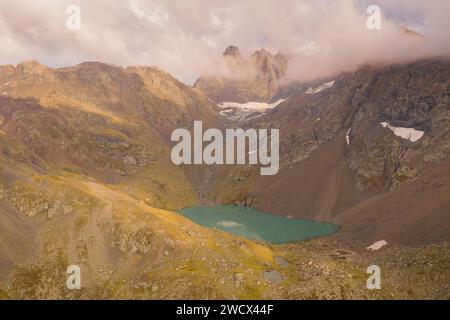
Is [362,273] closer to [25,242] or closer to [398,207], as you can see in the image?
[398,207]

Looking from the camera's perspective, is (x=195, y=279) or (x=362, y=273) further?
(x=362, y=273)

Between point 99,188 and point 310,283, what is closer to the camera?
point 310,283

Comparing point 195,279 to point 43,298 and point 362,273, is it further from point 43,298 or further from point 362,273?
point 362,273

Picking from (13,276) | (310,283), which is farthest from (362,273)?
(13,276)
